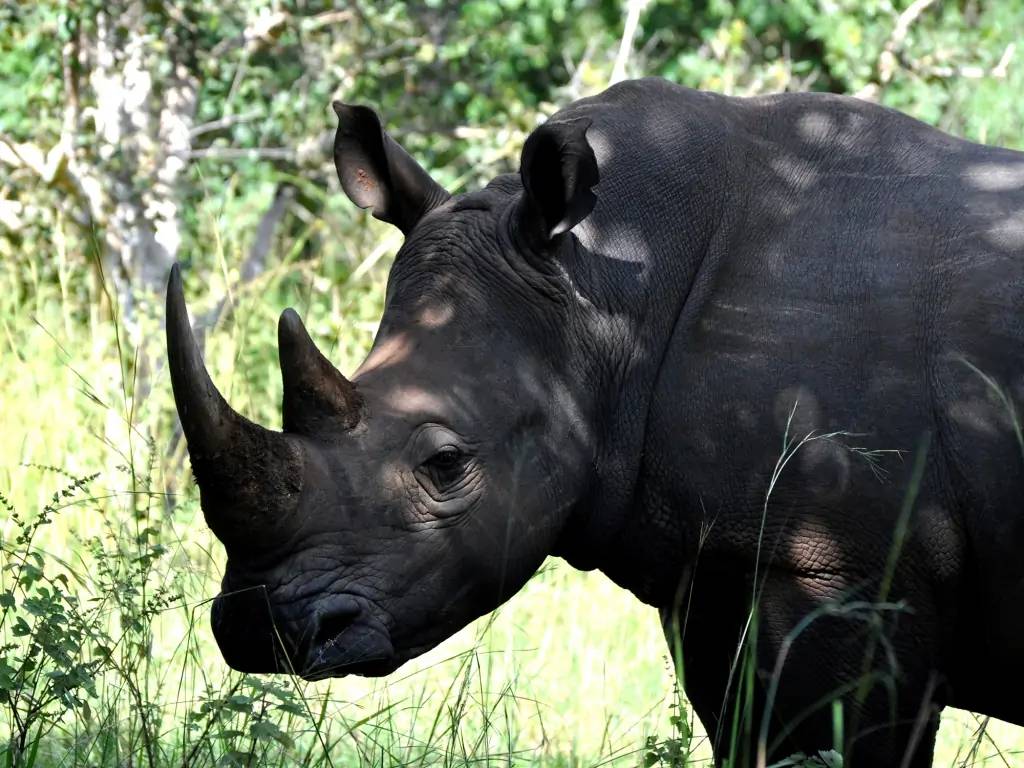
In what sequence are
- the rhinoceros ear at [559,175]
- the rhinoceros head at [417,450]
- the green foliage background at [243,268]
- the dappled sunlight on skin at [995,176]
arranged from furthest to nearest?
the green foliage background at [243,268], the dappled sunlight on skin at [995,176], the rhinoceros ear at [559,175], the rhinoceros head at [417,450]

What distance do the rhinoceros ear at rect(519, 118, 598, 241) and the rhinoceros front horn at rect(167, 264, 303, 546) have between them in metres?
0.85

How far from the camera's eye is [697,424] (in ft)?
12.7

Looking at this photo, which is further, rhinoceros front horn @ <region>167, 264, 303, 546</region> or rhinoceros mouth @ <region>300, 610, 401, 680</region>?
rhinoceros mouth @ <region>300, 610, 401, 680</region>

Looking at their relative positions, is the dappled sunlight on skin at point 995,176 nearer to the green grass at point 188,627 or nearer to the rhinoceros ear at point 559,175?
the rhinoceros ear at point 559,175

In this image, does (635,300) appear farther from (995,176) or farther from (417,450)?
(995,176)

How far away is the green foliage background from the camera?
4.61 m

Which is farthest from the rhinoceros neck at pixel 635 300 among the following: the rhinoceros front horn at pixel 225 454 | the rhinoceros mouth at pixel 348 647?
the rhinoceros front horn at pixel 225 454

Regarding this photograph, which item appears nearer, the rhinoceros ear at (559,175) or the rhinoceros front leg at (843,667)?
the rhinoceros front leg at (843,667)

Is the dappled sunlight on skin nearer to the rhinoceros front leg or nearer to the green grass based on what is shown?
the rhinoceros front leg

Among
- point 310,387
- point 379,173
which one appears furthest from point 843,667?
Answer: point 379,173

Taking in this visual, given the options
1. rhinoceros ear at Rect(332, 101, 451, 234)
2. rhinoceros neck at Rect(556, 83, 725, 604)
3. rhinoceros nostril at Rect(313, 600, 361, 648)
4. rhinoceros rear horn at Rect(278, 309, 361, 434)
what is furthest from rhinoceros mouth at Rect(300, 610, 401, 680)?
rhinoceros ear at Rect(332, 101, 451, 234)

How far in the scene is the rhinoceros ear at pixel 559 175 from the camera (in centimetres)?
386

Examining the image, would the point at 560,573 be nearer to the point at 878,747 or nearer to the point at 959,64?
the point at 878,747

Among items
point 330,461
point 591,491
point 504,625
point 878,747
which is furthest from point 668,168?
point 504,625
